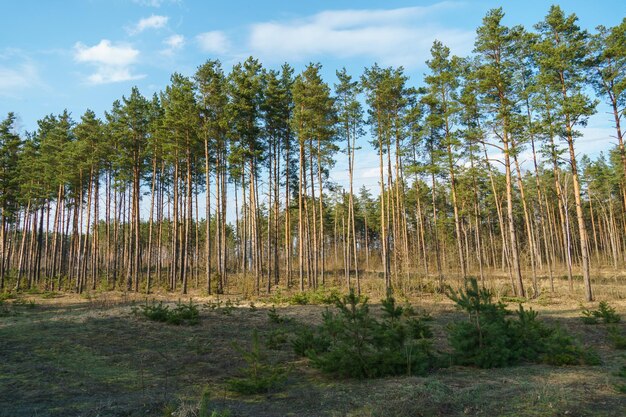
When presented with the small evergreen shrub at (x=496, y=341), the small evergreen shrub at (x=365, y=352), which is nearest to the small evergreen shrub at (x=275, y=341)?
the small evergreen shrub at (x=365, y=352)

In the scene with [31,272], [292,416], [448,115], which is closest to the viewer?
[292,416]

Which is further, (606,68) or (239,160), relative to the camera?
(239,160)

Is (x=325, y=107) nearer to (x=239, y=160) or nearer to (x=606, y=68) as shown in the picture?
(x=239, y=160)

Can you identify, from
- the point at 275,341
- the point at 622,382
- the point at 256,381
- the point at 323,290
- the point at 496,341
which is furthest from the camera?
the point at 323,290

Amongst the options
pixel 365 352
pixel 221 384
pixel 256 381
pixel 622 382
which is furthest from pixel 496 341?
pixel 221 384

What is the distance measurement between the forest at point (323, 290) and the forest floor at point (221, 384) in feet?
0.16

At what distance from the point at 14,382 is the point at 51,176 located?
101 ft

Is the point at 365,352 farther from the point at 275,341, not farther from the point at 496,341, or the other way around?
the point at 275,341

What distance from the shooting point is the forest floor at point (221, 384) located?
189 inches

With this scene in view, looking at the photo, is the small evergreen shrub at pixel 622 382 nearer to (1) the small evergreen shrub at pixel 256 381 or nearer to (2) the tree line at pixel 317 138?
(1) the small evergreen shrub at pixel 256 381

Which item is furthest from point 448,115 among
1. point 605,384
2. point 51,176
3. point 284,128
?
point 51,176

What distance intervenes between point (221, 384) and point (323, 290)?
14.8m

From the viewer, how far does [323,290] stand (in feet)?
68.9

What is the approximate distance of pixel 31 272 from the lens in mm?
34000
